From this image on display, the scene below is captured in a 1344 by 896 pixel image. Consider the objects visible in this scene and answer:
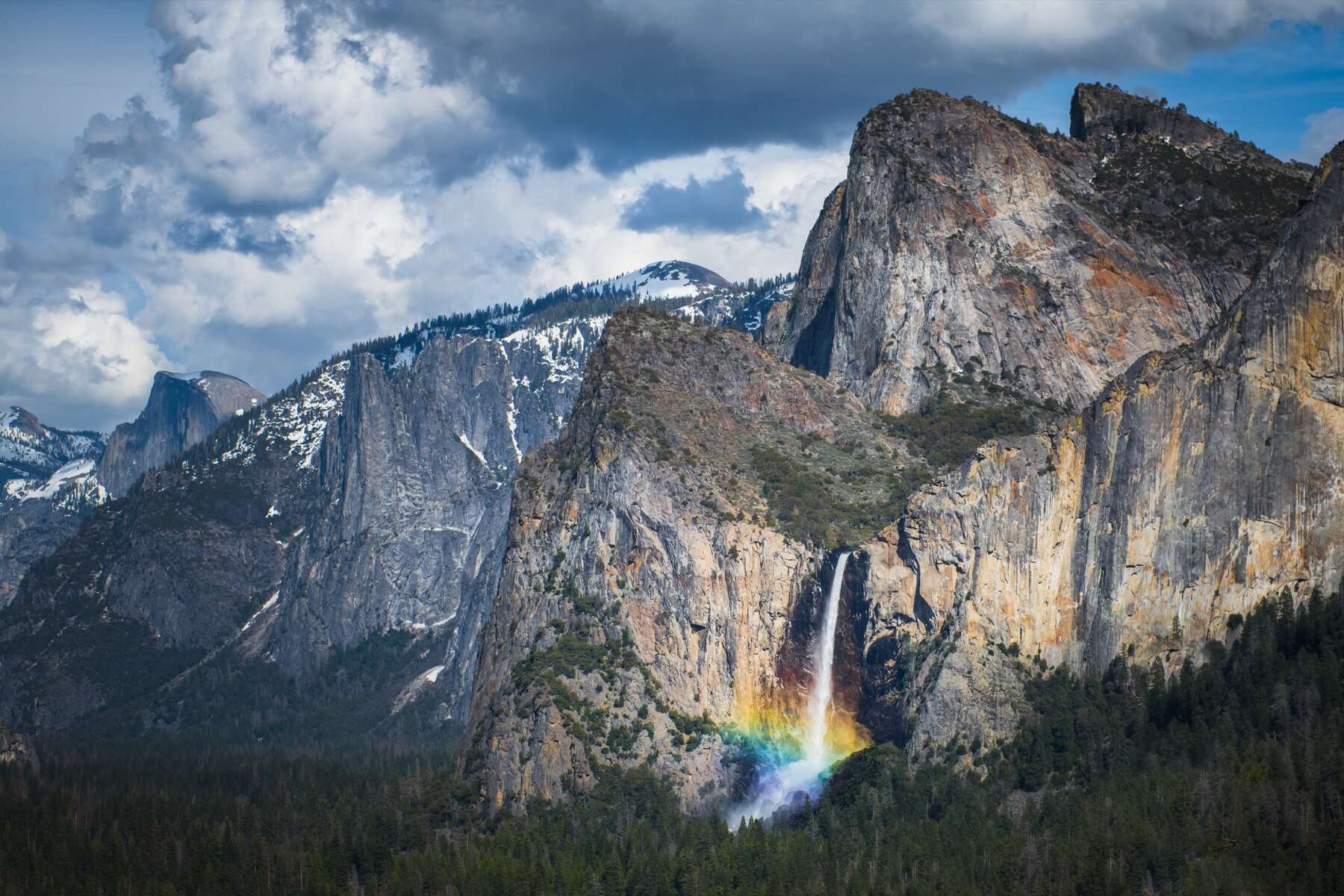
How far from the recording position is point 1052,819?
6732 inches

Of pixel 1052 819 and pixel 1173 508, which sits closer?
pixel 1052 819

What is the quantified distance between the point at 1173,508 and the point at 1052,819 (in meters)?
33.5

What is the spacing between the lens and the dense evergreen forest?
156 m

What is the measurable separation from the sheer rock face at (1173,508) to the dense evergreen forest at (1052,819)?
402cm

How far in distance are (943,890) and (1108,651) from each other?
3631 cm

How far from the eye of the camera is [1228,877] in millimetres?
152125

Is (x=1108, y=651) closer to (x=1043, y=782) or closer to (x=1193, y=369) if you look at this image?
(x=1043, y=782)

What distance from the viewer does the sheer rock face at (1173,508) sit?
181m

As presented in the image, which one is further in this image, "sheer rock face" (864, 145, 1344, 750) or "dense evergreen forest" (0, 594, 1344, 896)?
"sheer rock face" (864, 145, 1344, 750)

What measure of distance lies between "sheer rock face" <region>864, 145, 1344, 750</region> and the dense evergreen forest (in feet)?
13.2

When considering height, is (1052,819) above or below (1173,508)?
below

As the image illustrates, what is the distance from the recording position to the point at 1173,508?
188000mm

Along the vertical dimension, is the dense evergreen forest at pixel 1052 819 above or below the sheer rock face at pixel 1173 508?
below

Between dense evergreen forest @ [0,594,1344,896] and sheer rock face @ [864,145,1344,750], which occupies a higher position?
sheer rock face @ [864,145,1344,750]
